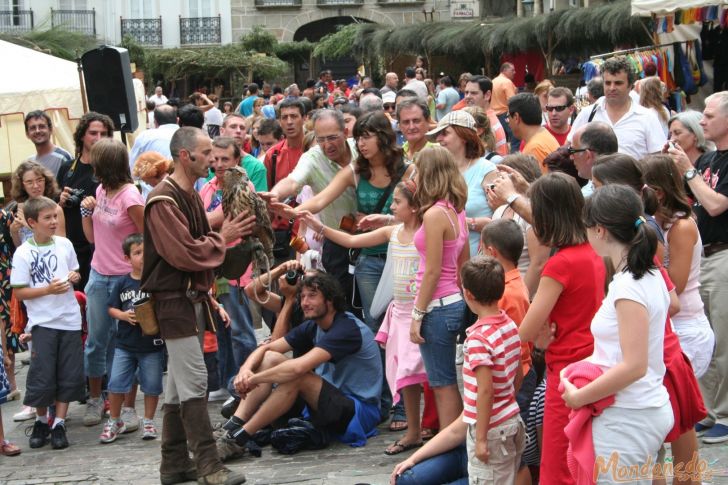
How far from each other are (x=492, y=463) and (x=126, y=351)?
329cm

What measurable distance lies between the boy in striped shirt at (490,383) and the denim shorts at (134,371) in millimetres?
2995

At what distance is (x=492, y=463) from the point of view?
16.4ft

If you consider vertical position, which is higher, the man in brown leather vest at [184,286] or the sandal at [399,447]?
the man in brown leather vest at [184,286]

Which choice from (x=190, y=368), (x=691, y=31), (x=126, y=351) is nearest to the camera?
(x=190, y=368)

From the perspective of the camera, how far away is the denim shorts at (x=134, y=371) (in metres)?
7.27

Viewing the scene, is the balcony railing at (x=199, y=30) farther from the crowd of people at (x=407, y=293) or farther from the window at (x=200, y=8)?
the crowd of people at (x=407, y=293)

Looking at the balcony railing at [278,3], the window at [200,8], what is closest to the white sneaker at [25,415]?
the balcony railing at [278,3]

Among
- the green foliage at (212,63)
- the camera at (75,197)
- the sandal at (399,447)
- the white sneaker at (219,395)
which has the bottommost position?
the white sneaker at (219,395)

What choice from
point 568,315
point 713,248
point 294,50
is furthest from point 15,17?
point 568,315

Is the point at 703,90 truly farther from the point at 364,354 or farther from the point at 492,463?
the point at 492,463

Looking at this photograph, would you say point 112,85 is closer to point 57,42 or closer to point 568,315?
point 568,315

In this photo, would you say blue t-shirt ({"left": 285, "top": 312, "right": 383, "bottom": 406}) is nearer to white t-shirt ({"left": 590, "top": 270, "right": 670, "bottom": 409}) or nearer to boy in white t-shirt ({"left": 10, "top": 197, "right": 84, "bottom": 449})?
boy in white t-shirt ({"left": 10, "top": 197, "right": 84, "bottom": 449})

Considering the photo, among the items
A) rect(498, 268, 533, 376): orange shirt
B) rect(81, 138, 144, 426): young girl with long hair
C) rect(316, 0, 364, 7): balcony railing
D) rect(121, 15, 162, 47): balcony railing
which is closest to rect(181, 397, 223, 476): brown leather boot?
rect(81, 138, 144, 426): young girl with long hair

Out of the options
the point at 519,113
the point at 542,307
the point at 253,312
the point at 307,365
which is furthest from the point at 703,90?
the point at 542,307
